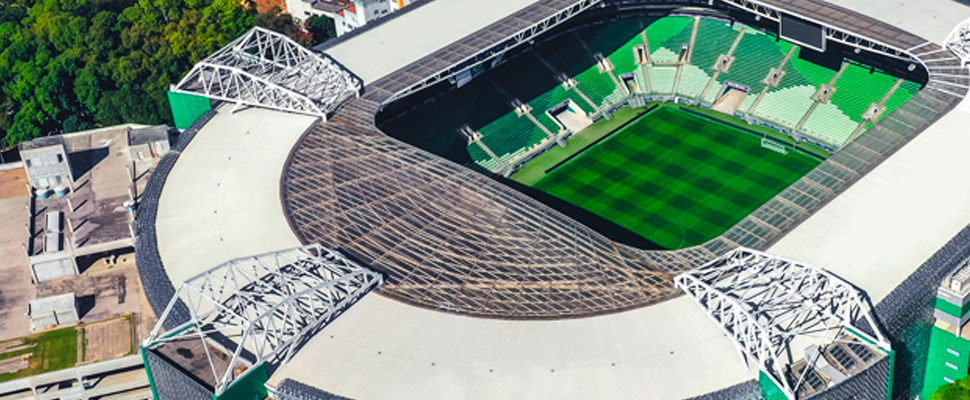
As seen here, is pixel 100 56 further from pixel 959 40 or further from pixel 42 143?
pixel 959 40

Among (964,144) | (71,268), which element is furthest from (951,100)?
(71,268)

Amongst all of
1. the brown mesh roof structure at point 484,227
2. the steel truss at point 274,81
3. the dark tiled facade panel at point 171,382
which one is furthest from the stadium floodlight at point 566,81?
the dark tiled facade panel at point 171,382

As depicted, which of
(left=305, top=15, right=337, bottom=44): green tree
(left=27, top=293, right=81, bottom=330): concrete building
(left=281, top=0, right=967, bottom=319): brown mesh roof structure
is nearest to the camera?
(left=281, top=0, right=967, bottom=319): brown mesh roof structure

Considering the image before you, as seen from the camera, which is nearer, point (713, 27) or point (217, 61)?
point (217, 61)

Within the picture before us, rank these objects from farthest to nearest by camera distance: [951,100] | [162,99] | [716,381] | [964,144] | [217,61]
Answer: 1. [162,99]
2. [217,61]
3. [951,100]
4. [964,144]
5. [716,381]

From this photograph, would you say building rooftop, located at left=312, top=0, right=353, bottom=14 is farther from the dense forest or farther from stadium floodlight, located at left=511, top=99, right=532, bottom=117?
stadium floodlight, located at left=511, top=99, right=532, bottom=117

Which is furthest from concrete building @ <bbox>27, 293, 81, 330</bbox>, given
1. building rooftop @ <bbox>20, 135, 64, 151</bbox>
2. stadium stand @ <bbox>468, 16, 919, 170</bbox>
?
stadium stand @ <bbox>468, 16, 919, 170</bbox>

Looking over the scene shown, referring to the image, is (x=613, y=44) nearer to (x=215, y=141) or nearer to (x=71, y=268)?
(x=215, y=141)
